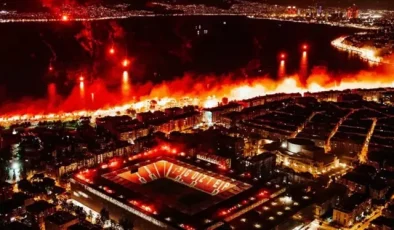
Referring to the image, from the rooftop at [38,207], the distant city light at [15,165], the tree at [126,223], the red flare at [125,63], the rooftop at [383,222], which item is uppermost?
the red flare at [125,63]

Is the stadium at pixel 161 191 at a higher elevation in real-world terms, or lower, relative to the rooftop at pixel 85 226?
higher

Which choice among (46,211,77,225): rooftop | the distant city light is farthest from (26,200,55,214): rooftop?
the distant city light

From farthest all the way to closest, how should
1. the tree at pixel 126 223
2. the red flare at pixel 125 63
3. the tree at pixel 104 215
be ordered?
the red flare at pixel 125 63 < the tree at pixel 104 215 < the tree at pixel 126 223

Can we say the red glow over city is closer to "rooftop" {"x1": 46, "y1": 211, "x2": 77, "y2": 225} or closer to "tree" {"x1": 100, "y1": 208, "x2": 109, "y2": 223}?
"tree" {"x1": 100, "y1": 208, "x2": 109, "y2": 223}

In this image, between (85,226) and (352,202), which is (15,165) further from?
(352,202)

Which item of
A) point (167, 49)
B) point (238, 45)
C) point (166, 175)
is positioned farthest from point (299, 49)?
point (166, 175)

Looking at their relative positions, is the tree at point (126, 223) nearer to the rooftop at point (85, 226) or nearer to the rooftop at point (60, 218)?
the rooftop at point (85, 226)

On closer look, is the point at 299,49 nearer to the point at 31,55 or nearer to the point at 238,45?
the point at 238,45

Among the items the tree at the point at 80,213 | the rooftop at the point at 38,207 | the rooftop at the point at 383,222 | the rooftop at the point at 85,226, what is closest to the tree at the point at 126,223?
the rooftop at the point at 85,226
